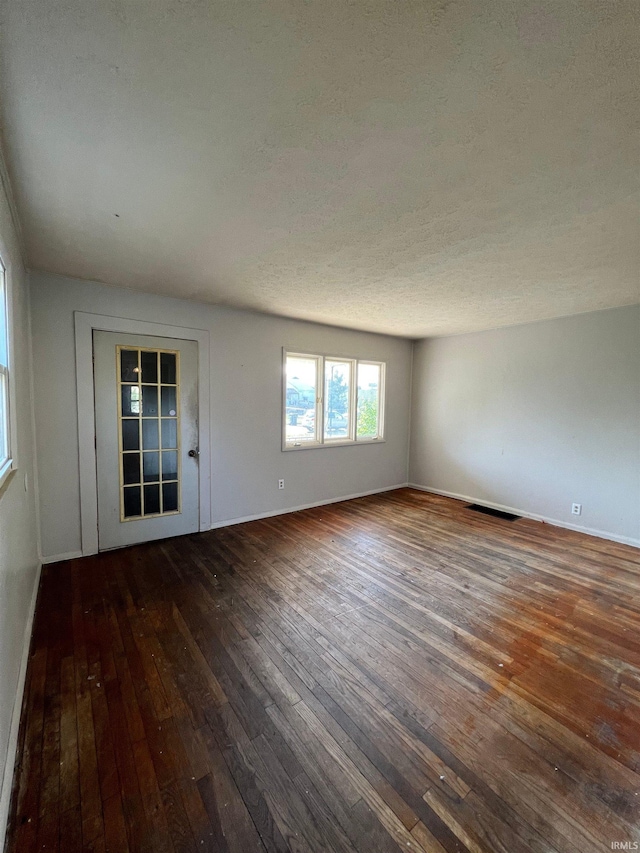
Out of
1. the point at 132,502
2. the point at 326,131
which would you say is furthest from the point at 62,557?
the point at 326,131

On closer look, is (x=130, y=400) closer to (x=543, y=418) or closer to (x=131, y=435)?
(x=131, y=435)

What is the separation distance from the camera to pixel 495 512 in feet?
15.1

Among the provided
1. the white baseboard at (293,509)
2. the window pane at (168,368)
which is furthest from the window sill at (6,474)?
the white baseboard at (293,509)

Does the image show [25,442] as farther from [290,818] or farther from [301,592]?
[290,818]

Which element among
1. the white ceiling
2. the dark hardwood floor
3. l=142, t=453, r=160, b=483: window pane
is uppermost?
the white ceiling

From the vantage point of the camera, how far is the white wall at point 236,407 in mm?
2961

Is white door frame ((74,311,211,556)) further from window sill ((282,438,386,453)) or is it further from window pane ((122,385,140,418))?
window sill ((282,438,386,453))

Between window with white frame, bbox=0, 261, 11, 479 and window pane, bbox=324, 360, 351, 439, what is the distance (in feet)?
11.3

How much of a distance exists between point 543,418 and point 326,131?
4.16 m

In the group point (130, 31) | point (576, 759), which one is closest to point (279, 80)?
point (130, 31)

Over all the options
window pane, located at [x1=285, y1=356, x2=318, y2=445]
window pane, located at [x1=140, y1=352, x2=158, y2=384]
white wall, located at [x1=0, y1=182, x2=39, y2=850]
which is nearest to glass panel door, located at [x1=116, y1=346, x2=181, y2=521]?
window pane, located at [x1=140, y1=352, x2=158, y2=384]

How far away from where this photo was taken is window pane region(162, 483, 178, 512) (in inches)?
140

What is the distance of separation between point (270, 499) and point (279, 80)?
12.7 ft

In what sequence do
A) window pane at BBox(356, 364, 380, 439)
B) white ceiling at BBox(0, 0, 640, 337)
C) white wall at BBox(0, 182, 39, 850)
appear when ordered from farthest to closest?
1. window pane at BBox(356, 364, 380, 439)
2. white wall at BBox(0, 182, 39, 850)
3. white ceiling at BBox(0, 0, 640, 337)
